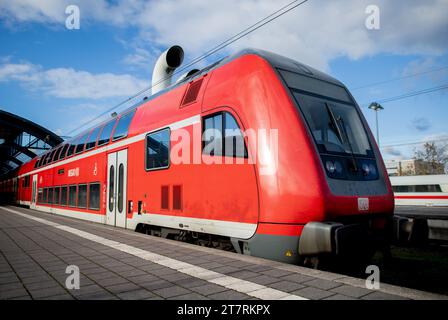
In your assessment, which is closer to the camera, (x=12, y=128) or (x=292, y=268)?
(x=292, y=268)

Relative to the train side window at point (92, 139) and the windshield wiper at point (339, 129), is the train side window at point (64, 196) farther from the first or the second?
the windshield wiper at point (339, 129)

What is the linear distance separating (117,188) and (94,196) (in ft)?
6.56

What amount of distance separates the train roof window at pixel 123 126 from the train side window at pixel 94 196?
73.1 inches

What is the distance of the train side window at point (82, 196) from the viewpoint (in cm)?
1091

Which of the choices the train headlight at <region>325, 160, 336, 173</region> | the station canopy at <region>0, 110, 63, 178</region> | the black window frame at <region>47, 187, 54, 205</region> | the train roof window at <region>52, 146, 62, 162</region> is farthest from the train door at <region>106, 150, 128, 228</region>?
the station canopy at <region>0, 110, 63, 178</region>

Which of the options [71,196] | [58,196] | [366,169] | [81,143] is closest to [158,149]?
[366,169]

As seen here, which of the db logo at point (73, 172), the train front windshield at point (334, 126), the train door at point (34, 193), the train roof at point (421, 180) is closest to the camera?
the train front windshield at point (334, 126)

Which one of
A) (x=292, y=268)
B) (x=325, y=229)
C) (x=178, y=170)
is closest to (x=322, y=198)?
(x=325, y=229)

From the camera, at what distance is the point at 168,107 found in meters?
6.74

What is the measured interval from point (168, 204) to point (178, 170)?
2.53ft

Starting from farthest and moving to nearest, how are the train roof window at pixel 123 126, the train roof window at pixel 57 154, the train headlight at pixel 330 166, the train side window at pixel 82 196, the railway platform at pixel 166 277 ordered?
the train roof window at pixel 57 154 < the train side window at pixel 82 196 < the train roof window at pixel 123 126 < the train headlight at pixel 330 166 < the railway platform at pixel 166 277

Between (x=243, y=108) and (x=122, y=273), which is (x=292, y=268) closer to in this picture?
(x=122, y=273)

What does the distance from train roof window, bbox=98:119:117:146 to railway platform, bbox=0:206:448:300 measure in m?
4.65

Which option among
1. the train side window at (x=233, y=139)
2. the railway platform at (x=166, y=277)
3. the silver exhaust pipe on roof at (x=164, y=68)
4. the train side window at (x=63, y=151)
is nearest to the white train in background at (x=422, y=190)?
the silver exhaust pipe on roof at (x=164, y=68)
